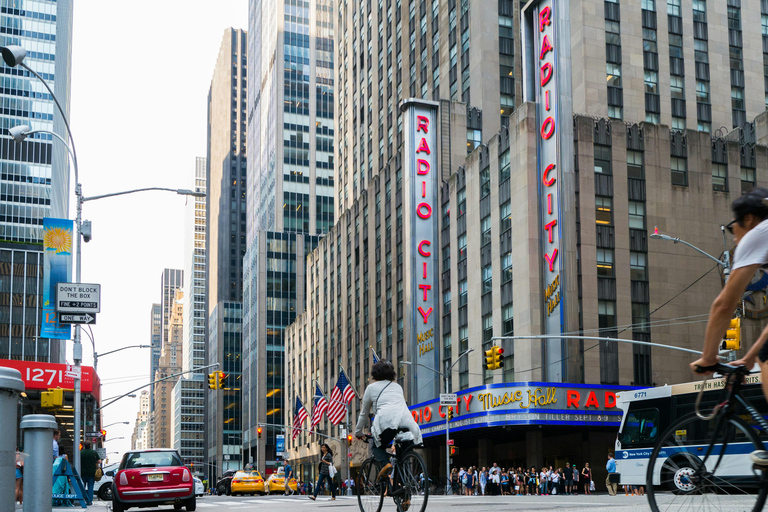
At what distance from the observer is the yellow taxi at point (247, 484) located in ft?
144

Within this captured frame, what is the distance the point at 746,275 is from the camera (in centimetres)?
533

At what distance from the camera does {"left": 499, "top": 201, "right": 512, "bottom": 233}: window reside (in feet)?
173

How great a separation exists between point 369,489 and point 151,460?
10545 millimetres

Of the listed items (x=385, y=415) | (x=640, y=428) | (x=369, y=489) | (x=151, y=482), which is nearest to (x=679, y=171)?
(x=640, y=428)

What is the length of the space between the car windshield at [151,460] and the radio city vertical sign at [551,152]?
31427 mm

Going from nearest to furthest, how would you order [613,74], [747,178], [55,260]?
[55,260], [747,178], [613,74]

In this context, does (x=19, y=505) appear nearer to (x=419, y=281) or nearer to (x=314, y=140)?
(x=419, y=281)

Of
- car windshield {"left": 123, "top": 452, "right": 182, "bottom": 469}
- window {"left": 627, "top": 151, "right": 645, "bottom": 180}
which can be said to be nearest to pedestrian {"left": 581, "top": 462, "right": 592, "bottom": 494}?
window {"left": 627, "top": 151, "right": 645, "bottom": 180}

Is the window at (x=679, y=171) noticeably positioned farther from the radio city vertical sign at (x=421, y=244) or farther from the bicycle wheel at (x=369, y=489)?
the bicycle wheel at (x=369, y=489)

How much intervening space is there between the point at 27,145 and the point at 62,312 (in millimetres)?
119377

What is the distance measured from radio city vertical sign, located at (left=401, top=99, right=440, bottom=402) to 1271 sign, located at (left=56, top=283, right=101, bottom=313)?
40862 millimetres

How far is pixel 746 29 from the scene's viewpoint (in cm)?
6450

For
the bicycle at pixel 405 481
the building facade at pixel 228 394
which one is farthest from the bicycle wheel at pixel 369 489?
the building facade at pixel 228 394

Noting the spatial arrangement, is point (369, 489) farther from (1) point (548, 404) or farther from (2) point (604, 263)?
(2) point (604, 263)
